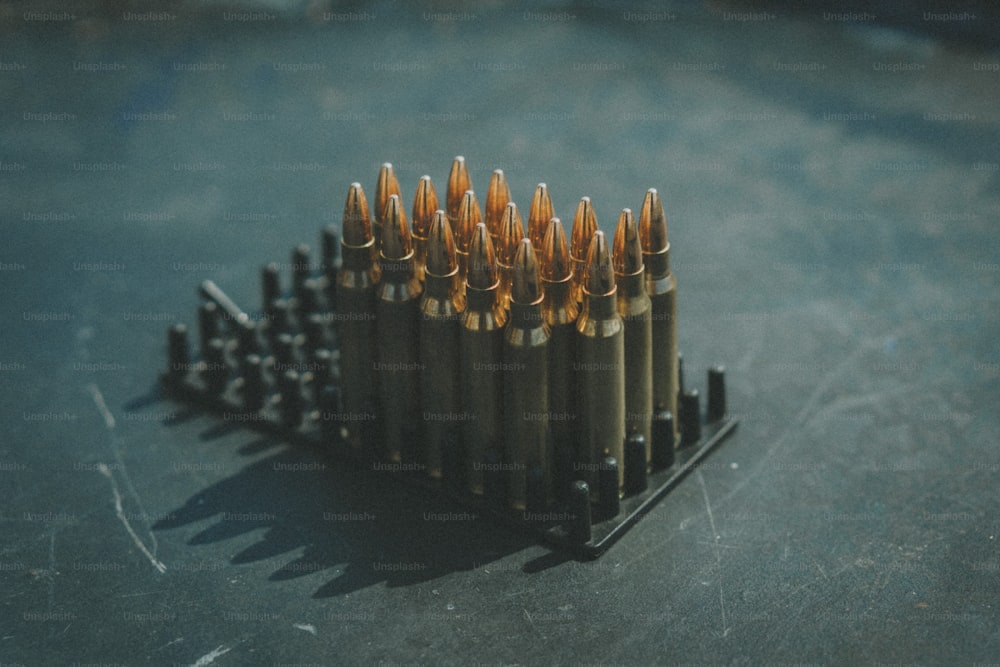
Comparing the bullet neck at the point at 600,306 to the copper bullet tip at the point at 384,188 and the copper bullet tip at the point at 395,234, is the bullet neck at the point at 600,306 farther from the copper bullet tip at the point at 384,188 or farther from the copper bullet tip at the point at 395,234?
the copper bullet tip at the point at 384,188

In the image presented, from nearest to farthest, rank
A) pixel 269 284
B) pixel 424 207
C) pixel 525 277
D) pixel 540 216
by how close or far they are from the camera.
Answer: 1. pixel 525 277
2. pixel 540 216
3. pixel 424 207
4. pixel 269 284

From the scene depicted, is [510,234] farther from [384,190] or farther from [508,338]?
[384,190]

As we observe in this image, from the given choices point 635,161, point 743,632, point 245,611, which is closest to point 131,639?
point 245,611

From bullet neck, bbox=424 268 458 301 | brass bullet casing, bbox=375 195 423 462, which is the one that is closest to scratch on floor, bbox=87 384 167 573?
brass bullet casing, bbox=375 195 423 462

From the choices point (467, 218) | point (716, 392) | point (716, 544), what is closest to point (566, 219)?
point (716, 392)

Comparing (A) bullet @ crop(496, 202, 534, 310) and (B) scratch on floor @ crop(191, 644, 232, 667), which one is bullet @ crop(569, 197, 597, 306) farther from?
(B) scratch on floor @ crop(191, 644, 232, 667)

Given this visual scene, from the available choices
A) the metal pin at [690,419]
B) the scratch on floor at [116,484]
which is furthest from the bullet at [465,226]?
the scratch on floor at [116,484]
